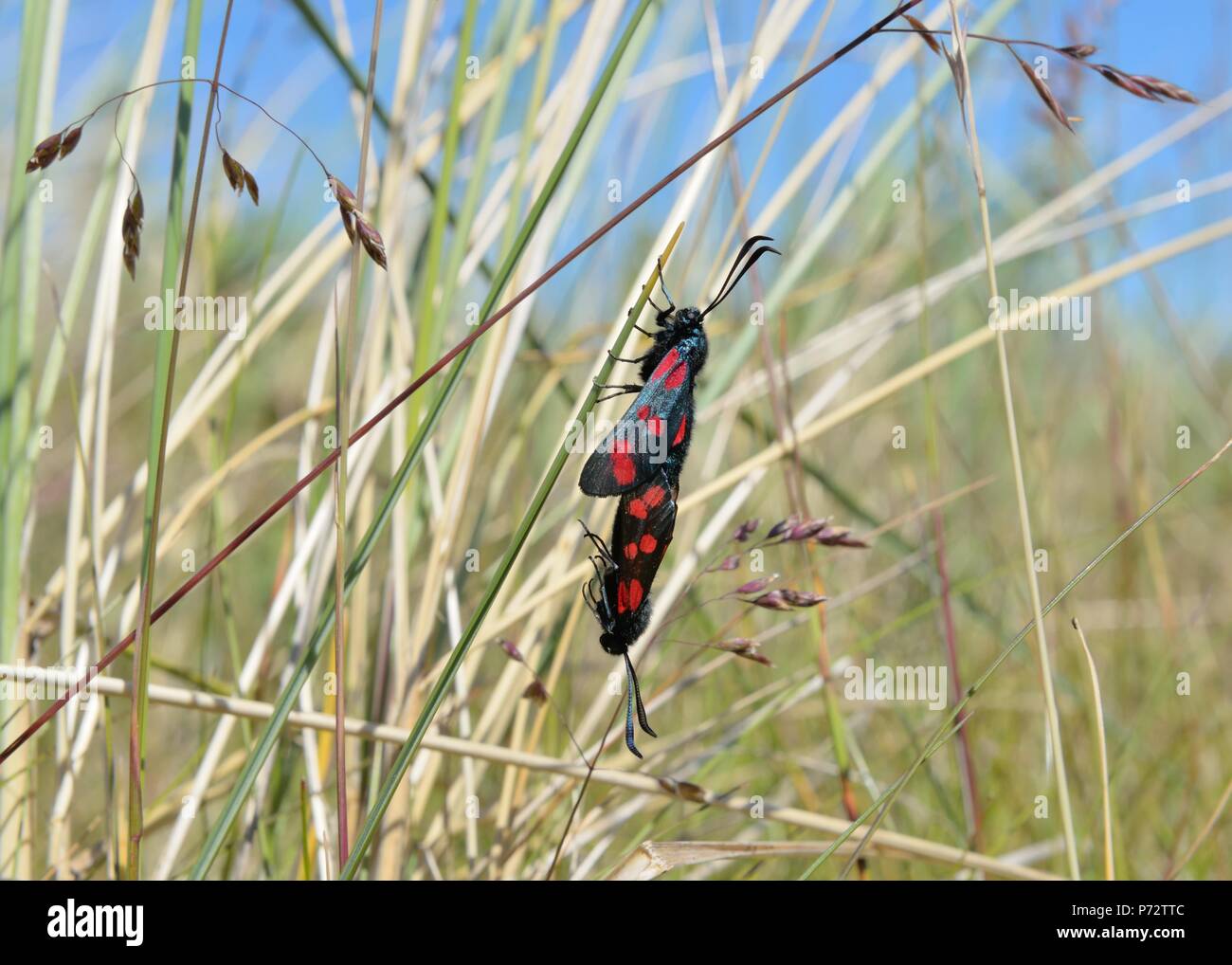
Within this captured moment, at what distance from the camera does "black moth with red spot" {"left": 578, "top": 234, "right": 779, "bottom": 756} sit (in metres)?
0.86

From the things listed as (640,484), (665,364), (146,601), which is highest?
(665,364)

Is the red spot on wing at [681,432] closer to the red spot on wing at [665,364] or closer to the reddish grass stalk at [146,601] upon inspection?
the red spot on wing at [665,364]

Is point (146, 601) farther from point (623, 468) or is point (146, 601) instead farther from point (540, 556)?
point (540, 556)

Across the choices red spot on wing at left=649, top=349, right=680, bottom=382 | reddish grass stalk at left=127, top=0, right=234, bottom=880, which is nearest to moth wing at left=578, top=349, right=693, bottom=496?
red spot on wing at left=649, top=349, right=680, bottom=382

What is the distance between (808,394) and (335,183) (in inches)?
74.7

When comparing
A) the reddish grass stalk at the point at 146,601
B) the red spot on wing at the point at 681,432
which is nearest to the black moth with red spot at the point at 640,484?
the red spot on wing at the point at 681,432

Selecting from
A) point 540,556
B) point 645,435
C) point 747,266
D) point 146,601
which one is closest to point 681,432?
point 645,435

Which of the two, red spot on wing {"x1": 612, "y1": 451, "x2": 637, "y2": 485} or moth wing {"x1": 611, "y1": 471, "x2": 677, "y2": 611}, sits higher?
red spot on wing {"x1": 612, "y1": 451, "x2": 637, "y2": 485}

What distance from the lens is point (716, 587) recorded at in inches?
82.8

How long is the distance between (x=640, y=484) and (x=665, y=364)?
0.18 m

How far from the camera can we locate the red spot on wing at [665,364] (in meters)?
0.98

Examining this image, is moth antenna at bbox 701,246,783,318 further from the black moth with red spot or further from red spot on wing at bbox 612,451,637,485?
red spot on wing at bbox 612,451,637,485

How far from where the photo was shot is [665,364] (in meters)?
0.99
